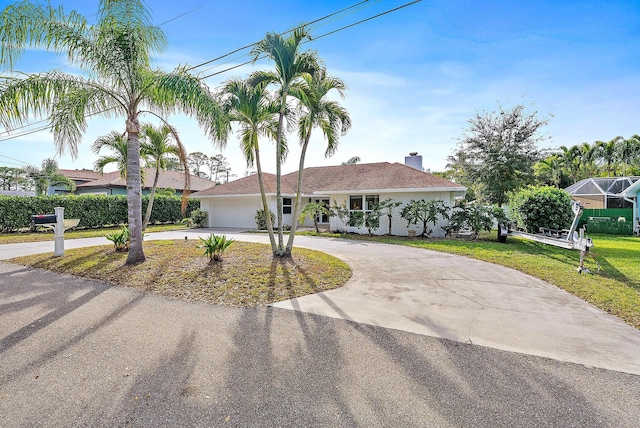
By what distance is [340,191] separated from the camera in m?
17.9

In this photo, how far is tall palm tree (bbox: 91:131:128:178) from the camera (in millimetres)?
12414

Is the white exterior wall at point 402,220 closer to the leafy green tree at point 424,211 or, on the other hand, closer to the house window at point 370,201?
the house window at point 370,201

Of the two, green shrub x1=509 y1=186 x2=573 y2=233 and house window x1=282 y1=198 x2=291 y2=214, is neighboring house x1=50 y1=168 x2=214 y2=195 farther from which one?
green shrub x1=509 y1=186 x2=573 y2=233

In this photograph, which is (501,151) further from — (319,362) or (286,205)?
(319,362)

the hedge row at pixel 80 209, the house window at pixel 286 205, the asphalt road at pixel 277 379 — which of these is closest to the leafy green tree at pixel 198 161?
the hedge row at pixel 80 209

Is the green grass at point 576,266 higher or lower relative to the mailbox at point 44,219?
lower

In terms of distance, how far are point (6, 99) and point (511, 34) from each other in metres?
12.7

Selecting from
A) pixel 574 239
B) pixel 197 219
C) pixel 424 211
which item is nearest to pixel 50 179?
pixel 197 219

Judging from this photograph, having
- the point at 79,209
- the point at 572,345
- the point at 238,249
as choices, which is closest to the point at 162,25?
the point at 238,249

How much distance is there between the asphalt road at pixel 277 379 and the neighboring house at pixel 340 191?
1308cm

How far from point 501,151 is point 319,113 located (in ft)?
44.7

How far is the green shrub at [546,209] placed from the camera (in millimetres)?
13211

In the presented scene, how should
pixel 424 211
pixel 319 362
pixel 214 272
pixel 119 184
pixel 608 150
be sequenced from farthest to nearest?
pixel 608 150, pixel 119 184, pixel 424 211, pixel 214 272, pixel 319 362

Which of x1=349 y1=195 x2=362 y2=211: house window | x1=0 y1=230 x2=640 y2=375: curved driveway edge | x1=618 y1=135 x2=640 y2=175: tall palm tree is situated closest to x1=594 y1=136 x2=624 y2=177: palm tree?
x1=618 y1=135 x2=640 y2=175: tall palm tree
